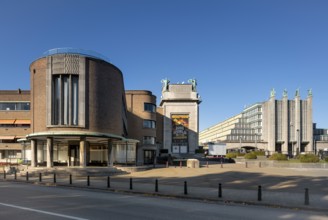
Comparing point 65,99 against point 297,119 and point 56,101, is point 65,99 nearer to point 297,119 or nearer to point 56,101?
point 56,101

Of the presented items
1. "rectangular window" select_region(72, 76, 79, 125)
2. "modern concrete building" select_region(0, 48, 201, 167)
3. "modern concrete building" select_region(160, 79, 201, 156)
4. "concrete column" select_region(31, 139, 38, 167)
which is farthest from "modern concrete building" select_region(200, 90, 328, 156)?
"concrete column" select_region(31, 139, 38, 167)

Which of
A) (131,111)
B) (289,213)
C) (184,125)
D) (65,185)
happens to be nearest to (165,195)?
(289,213)

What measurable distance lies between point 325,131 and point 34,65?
447ft

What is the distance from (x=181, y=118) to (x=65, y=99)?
185 feet

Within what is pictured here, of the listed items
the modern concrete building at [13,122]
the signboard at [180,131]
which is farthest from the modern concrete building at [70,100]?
the signboard at [180,131]

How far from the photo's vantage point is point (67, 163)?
46.0m

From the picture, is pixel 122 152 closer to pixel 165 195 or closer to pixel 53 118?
pixel 53 118

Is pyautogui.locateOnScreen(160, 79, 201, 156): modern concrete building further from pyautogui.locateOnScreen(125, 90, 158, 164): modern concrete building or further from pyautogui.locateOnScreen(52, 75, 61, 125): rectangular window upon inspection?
pyautogui.locateOnScreen(52, 75, 61, 125): rectangular window

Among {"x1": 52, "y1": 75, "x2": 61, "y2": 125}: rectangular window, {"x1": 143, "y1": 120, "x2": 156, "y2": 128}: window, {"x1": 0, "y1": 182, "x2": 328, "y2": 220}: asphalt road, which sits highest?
{"x1": 52, "y1": 75, "x2": 61, "y2": 125}: rectangular window

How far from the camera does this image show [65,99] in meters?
40.4

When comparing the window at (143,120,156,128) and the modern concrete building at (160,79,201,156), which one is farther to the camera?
the modern concrete building at (160,79,201,156)

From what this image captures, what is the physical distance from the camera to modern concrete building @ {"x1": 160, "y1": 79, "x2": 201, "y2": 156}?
303ft

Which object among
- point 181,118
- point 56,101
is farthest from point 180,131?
point 56,101

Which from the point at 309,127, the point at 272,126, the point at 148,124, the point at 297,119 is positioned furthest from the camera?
the point at 309,127
